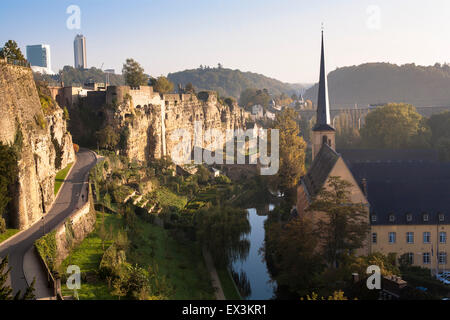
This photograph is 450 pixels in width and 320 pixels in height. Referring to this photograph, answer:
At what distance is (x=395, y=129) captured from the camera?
215 feet

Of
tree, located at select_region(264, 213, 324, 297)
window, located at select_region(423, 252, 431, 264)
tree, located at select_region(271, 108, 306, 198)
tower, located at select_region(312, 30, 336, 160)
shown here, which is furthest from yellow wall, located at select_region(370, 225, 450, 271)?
tree, located at select_region(271, 108, 306, 198)

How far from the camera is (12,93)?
28938 mm

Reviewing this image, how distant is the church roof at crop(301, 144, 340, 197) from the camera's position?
32.7 m

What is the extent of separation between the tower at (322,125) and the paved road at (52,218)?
67.8 ft

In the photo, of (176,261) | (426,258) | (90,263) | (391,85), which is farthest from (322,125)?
(391,85)

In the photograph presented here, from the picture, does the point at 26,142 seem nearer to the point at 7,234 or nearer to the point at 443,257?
the point at 7,234

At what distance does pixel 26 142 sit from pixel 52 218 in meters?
4.87

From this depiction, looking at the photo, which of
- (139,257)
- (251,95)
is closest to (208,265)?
(139,257)

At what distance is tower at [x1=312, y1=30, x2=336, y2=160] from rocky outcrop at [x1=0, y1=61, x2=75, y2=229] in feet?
78.9

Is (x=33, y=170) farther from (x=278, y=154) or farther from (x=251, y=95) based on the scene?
(x=251, y=95)

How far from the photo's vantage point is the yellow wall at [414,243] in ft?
102

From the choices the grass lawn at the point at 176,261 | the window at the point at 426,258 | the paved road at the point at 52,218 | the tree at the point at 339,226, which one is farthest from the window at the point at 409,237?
the paved road at the point at 52,218

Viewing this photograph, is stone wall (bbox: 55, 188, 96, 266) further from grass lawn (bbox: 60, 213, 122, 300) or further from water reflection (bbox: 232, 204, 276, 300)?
water reflection (bbox: 232, 204, 276, 300)
